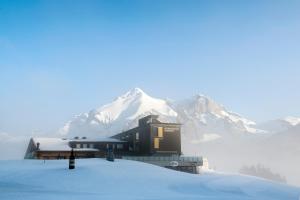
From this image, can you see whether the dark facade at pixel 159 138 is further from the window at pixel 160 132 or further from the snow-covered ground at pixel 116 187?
the snow-covered ground at pixel 116 187

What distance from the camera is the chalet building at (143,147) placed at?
65000mm

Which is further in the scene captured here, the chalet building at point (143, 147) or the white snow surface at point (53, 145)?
the white snow surface at point (53, 145)

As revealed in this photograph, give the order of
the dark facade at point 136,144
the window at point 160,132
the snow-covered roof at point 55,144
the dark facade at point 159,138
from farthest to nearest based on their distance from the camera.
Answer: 1. the window at point 160,132
2. the dark facade at point 159,138
3. the snow-covered roof at point 55,144
4. the dark facade at point 136,144

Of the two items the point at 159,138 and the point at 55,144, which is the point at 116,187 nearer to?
the point at 159,138

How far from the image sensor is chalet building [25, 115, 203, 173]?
65.0 meters

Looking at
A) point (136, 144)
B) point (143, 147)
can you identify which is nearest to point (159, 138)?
point (143, 147)

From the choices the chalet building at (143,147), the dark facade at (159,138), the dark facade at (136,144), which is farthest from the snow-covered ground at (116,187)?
the dark facade at (159,138)

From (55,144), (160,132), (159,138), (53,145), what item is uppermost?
(160,132)

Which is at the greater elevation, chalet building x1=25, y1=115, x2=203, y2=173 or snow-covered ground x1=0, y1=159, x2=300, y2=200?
chalet building x1=25, y1=115, x2=203, y2=173

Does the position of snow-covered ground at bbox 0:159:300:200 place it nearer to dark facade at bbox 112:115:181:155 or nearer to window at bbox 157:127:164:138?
dark facade at bbox 112:115:181:155

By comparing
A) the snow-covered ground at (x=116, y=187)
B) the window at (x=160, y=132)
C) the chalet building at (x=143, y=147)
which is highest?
the window at (x=160, y=132)

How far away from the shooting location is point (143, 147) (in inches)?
3076

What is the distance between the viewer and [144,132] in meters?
78.2

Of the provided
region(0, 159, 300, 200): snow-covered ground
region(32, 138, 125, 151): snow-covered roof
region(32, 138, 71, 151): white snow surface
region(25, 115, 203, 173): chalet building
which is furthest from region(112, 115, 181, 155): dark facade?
region(0, 159, 300, 200): snow-covered ground
